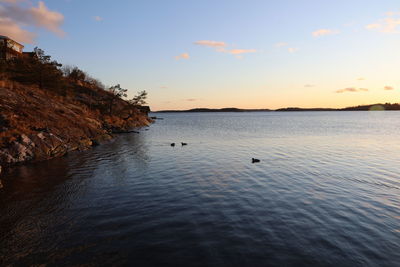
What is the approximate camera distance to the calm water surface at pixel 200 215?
10383 millimetres

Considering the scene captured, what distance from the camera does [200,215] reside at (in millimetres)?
14555

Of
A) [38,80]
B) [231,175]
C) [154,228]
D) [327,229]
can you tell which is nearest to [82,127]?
[38,80]

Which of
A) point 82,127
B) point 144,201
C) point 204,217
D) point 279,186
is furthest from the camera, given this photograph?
point 82,127

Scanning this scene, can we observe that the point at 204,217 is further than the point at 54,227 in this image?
→ Yes

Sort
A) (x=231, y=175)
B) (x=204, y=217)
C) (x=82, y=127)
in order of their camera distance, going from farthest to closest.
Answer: (x=82, y=127) → (x=231, y=175) → (x=204, y=217)

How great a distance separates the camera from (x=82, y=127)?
44.3 meters

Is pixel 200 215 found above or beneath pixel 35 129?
beneath

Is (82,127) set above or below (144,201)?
above

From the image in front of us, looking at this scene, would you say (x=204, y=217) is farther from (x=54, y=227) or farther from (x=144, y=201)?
(x=54, y=227)

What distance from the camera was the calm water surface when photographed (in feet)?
34.1

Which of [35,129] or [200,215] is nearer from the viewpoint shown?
[200,215]

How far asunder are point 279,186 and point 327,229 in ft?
24.7

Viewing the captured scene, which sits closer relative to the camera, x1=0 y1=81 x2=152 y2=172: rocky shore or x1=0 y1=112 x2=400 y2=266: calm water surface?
x1=0 y1=112 x2=400 y2=266: calm water surface

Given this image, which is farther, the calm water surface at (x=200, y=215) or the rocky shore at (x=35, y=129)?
the rocky shore at (x=35, y=129)
